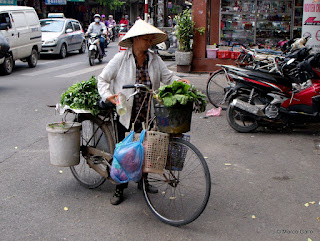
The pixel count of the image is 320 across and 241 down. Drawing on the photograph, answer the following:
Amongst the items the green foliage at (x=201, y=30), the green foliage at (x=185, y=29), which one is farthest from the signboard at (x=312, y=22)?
the green foliage at (x=185, y=29)

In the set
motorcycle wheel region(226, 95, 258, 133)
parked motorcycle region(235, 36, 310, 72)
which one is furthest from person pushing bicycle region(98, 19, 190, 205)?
parked motorcycle region(235, 36, 310, 72)

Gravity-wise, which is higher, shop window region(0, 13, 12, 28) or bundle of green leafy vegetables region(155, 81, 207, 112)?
shop window region(0, 13, 12, 28)

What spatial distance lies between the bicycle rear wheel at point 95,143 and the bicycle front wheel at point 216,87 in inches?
172

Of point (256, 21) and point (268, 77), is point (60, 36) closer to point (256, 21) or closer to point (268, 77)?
point (256, 21)

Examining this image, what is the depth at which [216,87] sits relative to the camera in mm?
8602

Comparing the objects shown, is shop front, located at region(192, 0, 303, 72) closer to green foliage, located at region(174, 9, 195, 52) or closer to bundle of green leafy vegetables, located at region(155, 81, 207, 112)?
green foliage, located at region(174, 9, 195, 52)

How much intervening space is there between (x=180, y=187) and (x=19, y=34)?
37.1ft

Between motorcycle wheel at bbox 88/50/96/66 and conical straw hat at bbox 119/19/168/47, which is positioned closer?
conical straw hat at bbox 119/19/168/47

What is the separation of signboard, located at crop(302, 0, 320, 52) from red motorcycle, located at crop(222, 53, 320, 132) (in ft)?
8.62

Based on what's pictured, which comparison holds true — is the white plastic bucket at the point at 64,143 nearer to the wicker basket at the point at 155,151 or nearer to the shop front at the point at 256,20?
the wicker basket at the point at 155,151

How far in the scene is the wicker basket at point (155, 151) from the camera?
3635 mm

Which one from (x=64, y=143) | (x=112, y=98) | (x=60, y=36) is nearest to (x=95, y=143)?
(x=64, y=143)

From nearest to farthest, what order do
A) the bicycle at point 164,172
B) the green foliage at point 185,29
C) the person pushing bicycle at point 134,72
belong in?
1. the bicycle at point 164,172
2. the person pushing bicycle at point 134,72
3. the green foliage at point 185,29

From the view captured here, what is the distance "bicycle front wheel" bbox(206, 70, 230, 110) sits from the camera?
27.8ft
